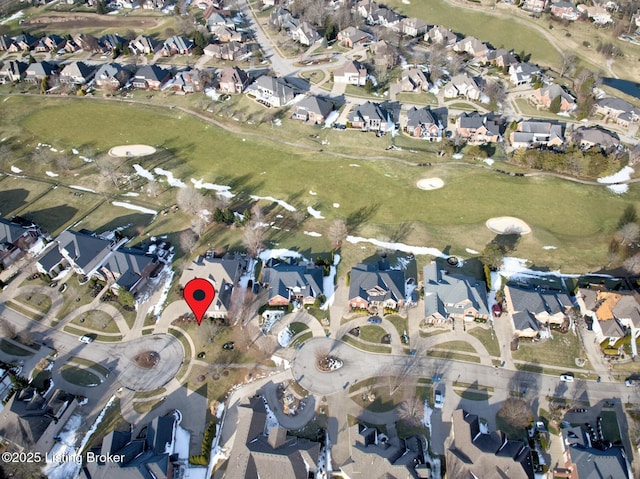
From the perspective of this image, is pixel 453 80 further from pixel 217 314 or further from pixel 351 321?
pixel 217 314

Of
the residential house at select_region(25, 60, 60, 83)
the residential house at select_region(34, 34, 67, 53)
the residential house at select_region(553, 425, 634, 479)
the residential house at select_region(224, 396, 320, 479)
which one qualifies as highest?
the residential house at select_region(34, 34, 67, 53)

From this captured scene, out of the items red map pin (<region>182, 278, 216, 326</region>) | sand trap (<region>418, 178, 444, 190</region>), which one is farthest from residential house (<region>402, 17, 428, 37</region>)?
red map pin (<region>182, 278, 216, 326</region>)

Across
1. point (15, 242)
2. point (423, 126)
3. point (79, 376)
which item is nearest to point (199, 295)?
point (79, 376)

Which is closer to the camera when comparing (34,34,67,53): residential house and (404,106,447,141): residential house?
(404,106,447,141): residential house

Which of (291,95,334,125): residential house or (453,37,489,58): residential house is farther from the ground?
(453,37,489,58): residential house

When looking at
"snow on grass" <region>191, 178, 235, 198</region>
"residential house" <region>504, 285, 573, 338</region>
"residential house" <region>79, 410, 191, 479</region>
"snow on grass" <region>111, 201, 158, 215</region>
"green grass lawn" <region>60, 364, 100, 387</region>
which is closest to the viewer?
"residential house" <region>79, 410, 191, 479</region>

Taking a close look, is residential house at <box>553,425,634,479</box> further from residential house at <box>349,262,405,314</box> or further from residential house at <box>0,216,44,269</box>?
residential house at <box>0,216,44,269</box>

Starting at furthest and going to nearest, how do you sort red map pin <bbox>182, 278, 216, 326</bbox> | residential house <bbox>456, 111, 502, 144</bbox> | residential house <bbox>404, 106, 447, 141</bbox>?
residential house <bbox>404, 106, 447, 141</bbox> < residential house <bbox>456, 111, 502, 144</bbox> < red map pin <bbox>182, 278, 216, 326</bbox>

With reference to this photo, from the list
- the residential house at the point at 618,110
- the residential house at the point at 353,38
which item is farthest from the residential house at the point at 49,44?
the residential house at the point at 618,110
